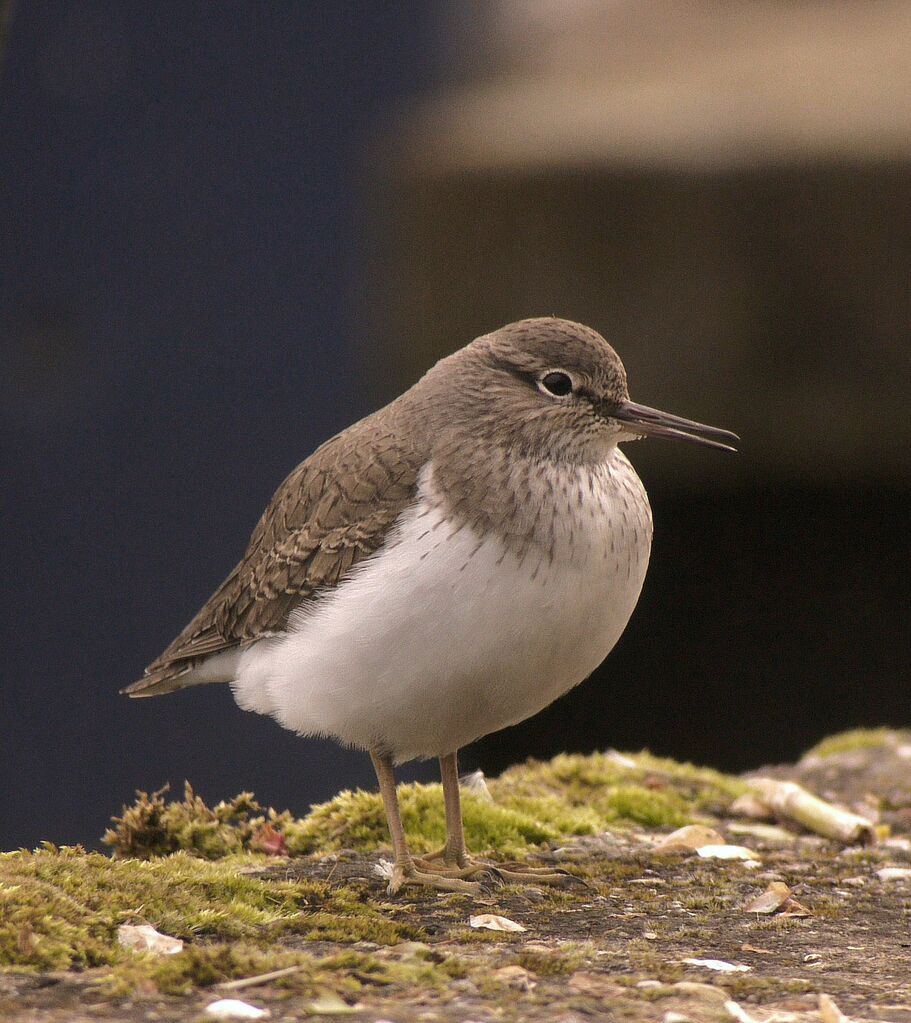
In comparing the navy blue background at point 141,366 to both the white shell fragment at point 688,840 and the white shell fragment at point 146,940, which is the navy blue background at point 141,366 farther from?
the white shell fragment at point 146,940

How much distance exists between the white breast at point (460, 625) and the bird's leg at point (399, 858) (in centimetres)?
17

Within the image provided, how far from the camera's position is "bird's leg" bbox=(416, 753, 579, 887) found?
5570mm

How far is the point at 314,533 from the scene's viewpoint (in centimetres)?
577

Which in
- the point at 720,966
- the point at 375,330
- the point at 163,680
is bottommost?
the point at 720,966

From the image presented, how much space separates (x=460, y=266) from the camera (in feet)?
39.5

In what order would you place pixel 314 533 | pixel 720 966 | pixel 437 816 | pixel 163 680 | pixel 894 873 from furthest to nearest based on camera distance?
pixel 163 680 < pixel 437 816 < pixel 894 873 < pixel 314 533 < pixel 720 966

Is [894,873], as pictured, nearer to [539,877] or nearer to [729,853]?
[729,853]

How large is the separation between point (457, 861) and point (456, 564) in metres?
1.40

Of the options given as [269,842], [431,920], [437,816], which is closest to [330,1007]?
[431,920]

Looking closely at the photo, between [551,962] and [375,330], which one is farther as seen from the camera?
[375,330]

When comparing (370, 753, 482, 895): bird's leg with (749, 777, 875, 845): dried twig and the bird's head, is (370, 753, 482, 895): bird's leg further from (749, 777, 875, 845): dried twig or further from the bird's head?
(749, 777, 875, 845): dried twig

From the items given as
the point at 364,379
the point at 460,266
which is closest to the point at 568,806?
the point at 364,379

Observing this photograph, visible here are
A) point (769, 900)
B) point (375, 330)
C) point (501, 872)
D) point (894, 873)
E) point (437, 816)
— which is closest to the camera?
point (769, 900)

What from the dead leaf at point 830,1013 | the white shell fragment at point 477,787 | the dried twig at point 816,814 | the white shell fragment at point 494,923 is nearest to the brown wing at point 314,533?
the white shell fragment at point 477,787
